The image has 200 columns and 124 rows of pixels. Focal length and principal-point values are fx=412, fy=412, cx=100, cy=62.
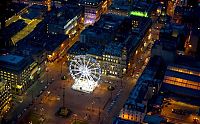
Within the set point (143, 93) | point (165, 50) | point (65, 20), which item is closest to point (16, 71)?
point (143, 93)

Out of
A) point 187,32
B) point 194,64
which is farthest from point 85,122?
point 187,32

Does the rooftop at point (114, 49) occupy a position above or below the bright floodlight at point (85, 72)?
above

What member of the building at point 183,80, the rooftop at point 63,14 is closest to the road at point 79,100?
the building at point 183,80

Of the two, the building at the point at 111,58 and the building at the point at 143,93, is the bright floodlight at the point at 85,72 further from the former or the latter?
the building at the point at 143,93

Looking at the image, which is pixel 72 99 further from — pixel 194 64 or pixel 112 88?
pixel 194 64

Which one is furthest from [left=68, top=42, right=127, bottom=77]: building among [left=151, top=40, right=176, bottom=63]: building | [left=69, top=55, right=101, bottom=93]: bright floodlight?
[left=151, top=40, right=176, bottom=63]: building

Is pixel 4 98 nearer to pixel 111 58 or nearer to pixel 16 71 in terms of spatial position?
pixel 16 71
